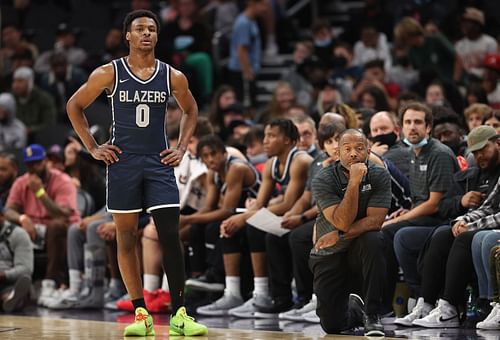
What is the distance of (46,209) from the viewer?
35.7 feet

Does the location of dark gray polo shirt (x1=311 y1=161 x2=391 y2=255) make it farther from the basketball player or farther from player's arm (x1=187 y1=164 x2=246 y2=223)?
player's arm (x1=187 y1=164 x2=246 y2=223)

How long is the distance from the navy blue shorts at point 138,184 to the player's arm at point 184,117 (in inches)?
3.2

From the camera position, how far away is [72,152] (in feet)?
38.0

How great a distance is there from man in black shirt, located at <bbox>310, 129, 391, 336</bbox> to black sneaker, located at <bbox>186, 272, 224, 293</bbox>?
2.25 metres

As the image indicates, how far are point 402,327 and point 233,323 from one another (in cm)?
140

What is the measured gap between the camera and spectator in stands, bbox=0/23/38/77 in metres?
15.5

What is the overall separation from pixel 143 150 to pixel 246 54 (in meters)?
6.81

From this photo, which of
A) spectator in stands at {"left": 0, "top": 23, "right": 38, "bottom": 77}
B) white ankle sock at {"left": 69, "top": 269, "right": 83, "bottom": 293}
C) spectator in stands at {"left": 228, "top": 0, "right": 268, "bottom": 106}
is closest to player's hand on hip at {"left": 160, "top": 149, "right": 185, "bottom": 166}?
white ankle sock at {"left": 69, "top": 269, "right": 83, "bottom": 293}

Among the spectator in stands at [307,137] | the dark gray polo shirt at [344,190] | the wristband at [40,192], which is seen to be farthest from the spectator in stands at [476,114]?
the wristband at [40,192]

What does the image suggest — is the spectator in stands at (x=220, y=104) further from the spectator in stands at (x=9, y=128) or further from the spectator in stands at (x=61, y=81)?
the spectator in stands at (x=61, y=81)

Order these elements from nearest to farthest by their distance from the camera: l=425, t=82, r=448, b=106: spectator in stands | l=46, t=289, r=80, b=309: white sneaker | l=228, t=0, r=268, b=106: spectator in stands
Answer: l=46, t=289, r=80, b=309: white sneaker → l=425, t=82, r=448, b=106: spectator in stands → l=228, t=0, r=268, b=106: spectator in stands

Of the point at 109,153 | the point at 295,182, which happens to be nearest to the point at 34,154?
the point at 295,182

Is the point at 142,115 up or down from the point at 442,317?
up

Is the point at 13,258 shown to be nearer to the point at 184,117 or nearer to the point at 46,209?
the point at 46,209
